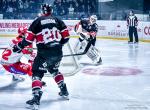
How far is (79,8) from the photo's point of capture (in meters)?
22.3

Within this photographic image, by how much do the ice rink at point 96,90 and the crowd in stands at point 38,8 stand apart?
35.2 feet

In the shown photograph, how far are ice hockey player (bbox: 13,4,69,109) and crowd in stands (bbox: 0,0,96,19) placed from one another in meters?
A: 14.9

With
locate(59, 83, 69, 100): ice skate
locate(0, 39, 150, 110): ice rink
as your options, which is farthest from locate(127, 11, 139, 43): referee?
locate(59, 83, 69, 100): ice skate

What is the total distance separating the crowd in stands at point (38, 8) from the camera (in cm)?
2145

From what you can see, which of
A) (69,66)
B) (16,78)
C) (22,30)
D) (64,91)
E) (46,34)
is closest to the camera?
(46,34)

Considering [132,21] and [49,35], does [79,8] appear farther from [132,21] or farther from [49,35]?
[49,35]

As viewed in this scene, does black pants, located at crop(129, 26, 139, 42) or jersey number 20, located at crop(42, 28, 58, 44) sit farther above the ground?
jersey number 20, located at crop(42, 28, 58, 44)

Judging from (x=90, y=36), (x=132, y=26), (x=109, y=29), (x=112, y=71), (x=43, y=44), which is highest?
(x=43, y=44)

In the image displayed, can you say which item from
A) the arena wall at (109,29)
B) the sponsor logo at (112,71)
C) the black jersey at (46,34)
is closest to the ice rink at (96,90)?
the sponsor logo at (112,71)

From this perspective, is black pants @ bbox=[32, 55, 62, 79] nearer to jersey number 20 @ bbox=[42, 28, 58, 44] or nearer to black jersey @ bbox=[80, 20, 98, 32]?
jersey number 20 @ bbox=[42, 28, 58, 44]

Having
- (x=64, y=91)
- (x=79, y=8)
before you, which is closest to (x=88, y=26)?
(x=64, y=91)

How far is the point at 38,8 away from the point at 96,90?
50.3 feet

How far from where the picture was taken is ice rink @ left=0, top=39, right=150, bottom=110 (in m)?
6.21

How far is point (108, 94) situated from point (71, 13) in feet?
48.1
